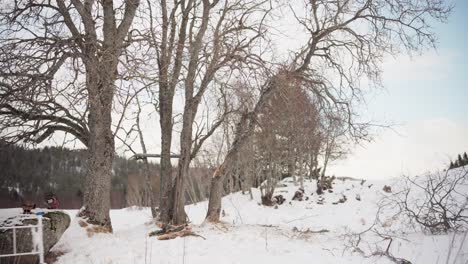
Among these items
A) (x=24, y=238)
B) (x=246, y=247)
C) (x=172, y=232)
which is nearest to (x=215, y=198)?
(x=172, y=232)

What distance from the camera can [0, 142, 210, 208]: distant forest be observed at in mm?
10598

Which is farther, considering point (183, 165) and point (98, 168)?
point (183, 165)

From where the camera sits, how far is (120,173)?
6300 cm

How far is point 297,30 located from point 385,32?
2401 millimetres

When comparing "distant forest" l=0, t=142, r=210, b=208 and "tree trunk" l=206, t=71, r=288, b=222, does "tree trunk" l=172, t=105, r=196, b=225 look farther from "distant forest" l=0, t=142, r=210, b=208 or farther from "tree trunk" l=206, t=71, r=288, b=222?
"distant forest" l=0, t=142, r=210, b=208

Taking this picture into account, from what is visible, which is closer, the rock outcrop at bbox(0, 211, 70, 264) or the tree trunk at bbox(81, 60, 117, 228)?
the rock outcrop at bbox(0, 211, 70, 264)

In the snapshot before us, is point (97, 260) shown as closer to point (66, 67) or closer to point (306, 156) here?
point (66, 67)

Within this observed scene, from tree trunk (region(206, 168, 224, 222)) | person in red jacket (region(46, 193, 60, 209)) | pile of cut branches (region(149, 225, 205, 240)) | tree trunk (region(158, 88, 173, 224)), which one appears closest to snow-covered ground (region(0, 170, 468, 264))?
pile of cut branches (region(149, 225, 205, 240))

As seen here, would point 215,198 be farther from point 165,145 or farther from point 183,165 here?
point 165,145

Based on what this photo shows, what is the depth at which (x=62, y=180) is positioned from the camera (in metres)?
49.2

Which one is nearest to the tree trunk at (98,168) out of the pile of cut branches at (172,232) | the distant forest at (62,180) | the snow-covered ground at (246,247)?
the snow-covered ground at (246,247)

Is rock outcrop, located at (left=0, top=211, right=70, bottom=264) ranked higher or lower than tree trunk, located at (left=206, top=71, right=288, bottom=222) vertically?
lower

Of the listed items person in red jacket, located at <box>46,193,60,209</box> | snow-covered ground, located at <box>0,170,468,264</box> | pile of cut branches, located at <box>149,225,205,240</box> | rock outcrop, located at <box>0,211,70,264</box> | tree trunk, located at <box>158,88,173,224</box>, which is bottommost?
snow-covered ground, located at <box>0,170,468,264</box>

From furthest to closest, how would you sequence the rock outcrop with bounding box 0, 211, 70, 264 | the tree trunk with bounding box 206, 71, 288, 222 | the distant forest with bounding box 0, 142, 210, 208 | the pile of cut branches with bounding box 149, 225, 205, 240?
1. the distant forest with bounding box 0, 142, 210, 208
2. the tree trunk with bounding box 206, 71, 288, 222
3. the pile of cut branches with bounding box 149, 225, 205, 240
4. the rock outcrop with bounding box 0, 211, 70, 264
